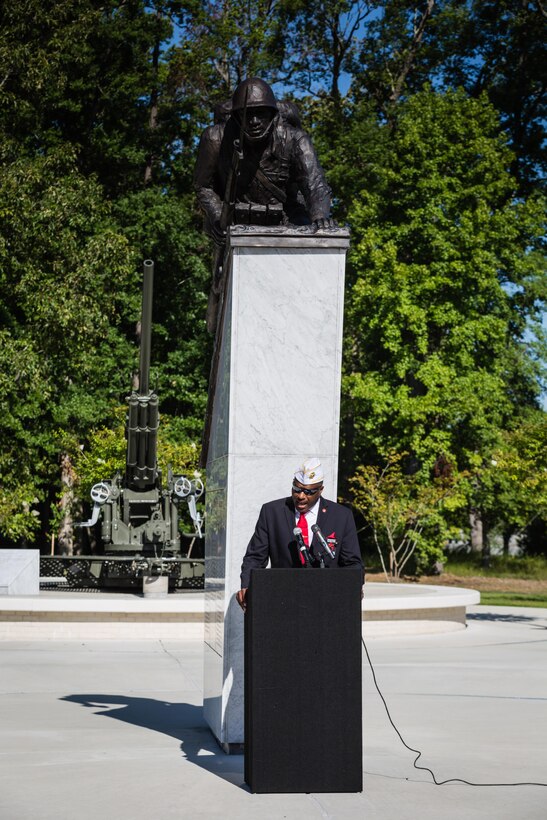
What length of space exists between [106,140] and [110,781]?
3261 cm

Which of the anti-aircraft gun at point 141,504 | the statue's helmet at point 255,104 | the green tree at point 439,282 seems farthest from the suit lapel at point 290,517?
the green tree at point 439,282

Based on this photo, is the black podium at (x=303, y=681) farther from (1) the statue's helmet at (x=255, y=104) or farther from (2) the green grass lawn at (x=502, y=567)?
(2) the green grass lawn at (x=502, y=567)

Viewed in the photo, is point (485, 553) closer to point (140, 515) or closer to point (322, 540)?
point (140, 515)

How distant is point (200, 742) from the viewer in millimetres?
7141

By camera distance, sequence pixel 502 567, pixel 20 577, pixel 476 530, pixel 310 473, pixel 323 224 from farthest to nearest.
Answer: pixel 476 530 < pixel 502 567 < pixel 20 577 < pixel 323 224 < pixel 310 473

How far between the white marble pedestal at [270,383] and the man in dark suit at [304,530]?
0.55 metres

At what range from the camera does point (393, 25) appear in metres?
40.0

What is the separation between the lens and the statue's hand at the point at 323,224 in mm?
6948

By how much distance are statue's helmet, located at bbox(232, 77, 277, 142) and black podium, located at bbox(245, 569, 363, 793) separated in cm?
339

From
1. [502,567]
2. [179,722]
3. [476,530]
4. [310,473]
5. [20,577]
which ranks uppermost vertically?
[310,473]

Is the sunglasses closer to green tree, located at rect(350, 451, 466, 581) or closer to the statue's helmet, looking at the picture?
the statue's helmet

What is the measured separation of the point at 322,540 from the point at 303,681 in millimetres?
767

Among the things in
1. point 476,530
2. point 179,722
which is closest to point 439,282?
point 476,530

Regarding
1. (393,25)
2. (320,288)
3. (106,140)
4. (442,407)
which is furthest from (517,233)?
(320,288)
